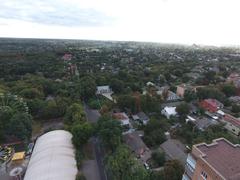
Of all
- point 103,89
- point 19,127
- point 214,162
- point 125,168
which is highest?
point 214,162

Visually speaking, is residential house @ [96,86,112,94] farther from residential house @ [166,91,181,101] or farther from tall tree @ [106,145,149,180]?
tall tree @ [106,145,149,180]

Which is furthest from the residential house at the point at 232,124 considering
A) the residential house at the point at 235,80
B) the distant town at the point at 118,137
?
the residential house at the point at 235,80

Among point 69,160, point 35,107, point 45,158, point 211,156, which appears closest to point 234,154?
point 211,156

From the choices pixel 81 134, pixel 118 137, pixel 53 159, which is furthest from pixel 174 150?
pixel 53 159

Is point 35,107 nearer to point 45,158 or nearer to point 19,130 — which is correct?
point 19,130

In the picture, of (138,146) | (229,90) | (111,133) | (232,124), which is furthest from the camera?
(229,90)

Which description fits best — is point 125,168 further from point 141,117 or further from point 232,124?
point 232,124

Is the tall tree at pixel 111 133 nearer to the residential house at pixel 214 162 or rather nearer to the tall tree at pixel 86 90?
the residential house at pixel 214 162
